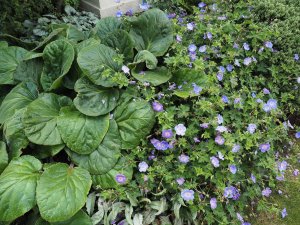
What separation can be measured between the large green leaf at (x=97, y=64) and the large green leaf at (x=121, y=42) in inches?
6.4

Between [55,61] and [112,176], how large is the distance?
918 mm

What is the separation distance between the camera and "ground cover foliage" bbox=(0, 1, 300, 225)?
7.43 ft

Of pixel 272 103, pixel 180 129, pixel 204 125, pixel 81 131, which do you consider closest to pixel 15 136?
pixel 81 131

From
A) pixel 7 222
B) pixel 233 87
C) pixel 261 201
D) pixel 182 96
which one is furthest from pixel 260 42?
pixel 7 222

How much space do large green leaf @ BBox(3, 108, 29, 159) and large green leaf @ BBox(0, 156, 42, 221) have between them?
113mm

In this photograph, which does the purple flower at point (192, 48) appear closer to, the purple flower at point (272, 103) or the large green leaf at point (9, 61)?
the purple flower at point (272, 103)

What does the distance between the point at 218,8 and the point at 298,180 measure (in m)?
1.63

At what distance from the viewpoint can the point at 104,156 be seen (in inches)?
93.1

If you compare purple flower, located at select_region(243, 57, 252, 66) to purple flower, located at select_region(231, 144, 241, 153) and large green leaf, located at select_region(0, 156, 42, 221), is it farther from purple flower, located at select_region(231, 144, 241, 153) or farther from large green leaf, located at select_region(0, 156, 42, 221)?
large green leaf, located at select_region(0, 156, 42, 221)

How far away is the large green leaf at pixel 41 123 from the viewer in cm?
232

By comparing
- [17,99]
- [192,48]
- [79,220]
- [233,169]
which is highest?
[192,48]

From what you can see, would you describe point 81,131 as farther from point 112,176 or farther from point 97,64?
point 97,64

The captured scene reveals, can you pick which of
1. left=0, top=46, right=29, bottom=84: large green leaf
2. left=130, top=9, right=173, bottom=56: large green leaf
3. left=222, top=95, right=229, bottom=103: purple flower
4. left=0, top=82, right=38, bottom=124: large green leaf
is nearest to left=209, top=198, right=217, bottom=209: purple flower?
left=222, top=95, right=229, bottom=103: purple flower

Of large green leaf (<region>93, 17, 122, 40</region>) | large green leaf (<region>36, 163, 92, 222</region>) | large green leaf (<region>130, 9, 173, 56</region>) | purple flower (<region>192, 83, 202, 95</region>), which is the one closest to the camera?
large green leaf (<region>36, 163, 92, 222</region>)
